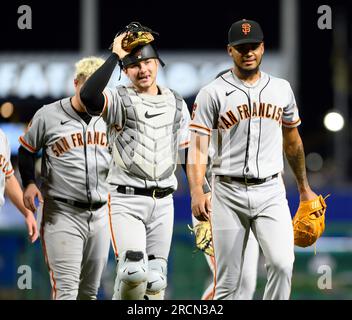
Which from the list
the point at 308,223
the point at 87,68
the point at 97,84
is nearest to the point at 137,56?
the point at 97,84

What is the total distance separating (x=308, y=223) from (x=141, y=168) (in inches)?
41.0

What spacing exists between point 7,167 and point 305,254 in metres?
4.97

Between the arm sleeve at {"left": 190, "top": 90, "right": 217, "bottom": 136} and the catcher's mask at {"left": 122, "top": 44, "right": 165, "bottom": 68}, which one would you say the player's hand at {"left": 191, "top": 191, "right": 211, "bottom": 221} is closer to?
the arm sleeve at {"left": 190, "top": 90, "right": 217, "bottom": 136}

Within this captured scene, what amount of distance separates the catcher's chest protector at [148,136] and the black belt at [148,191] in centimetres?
7

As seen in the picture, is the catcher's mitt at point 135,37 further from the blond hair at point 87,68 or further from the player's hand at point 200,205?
the player's hand at point 200,205

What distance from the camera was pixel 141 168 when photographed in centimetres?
540

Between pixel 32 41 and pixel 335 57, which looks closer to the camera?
pixel 32 41

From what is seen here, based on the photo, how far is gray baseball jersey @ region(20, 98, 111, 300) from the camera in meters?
5.80

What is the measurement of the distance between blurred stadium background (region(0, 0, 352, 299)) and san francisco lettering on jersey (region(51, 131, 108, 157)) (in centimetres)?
117

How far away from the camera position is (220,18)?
57.1 feet

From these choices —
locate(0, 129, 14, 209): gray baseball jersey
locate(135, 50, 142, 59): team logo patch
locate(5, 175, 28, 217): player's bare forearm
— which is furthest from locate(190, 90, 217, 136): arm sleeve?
locate(5, 175, 28, 217): player's bare forearm

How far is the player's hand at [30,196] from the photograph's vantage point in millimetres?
5660

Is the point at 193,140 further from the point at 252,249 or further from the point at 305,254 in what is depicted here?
the point at 305,254
